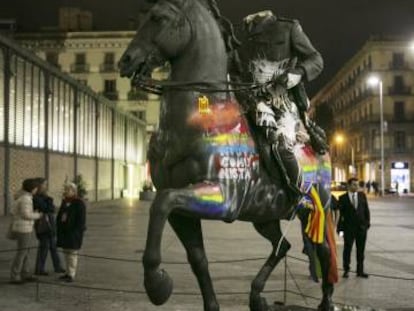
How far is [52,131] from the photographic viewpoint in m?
33.8

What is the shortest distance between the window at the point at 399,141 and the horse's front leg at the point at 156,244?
74.7 metres

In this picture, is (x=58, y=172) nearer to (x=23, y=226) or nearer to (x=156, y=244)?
(x=23, y=226)

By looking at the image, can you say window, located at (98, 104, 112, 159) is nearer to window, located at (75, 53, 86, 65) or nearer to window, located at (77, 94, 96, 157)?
window, located at (77, 94, 96, 157)

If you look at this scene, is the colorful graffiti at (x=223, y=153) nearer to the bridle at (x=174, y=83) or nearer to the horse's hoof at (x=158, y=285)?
the bridle at (x=174, y=83)

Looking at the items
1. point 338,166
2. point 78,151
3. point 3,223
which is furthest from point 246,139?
point 338,166

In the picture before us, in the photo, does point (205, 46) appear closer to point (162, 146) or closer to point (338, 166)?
point (162, 146)

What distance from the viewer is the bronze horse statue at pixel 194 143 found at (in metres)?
4.52

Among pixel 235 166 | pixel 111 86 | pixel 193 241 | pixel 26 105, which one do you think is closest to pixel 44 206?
pixel 193 241

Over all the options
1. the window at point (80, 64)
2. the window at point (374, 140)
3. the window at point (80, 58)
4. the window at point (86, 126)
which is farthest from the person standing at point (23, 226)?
the window at point (374, 140)

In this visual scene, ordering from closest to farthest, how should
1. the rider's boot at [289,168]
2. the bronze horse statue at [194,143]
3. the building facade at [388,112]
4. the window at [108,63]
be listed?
1. the bronze horse statue at [194,143]
2. the rider's boot at [289,168]
3. the window at [108,63]
4. the building facade at [388,112]

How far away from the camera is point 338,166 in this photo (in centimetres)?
9975

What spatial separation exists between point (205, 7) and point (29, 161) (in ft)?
87.3

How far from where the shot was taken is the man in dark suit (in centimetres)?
1135

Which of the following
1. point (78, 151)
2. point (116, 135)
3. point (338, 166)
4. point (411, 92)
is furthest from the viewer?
point (338, 166)
